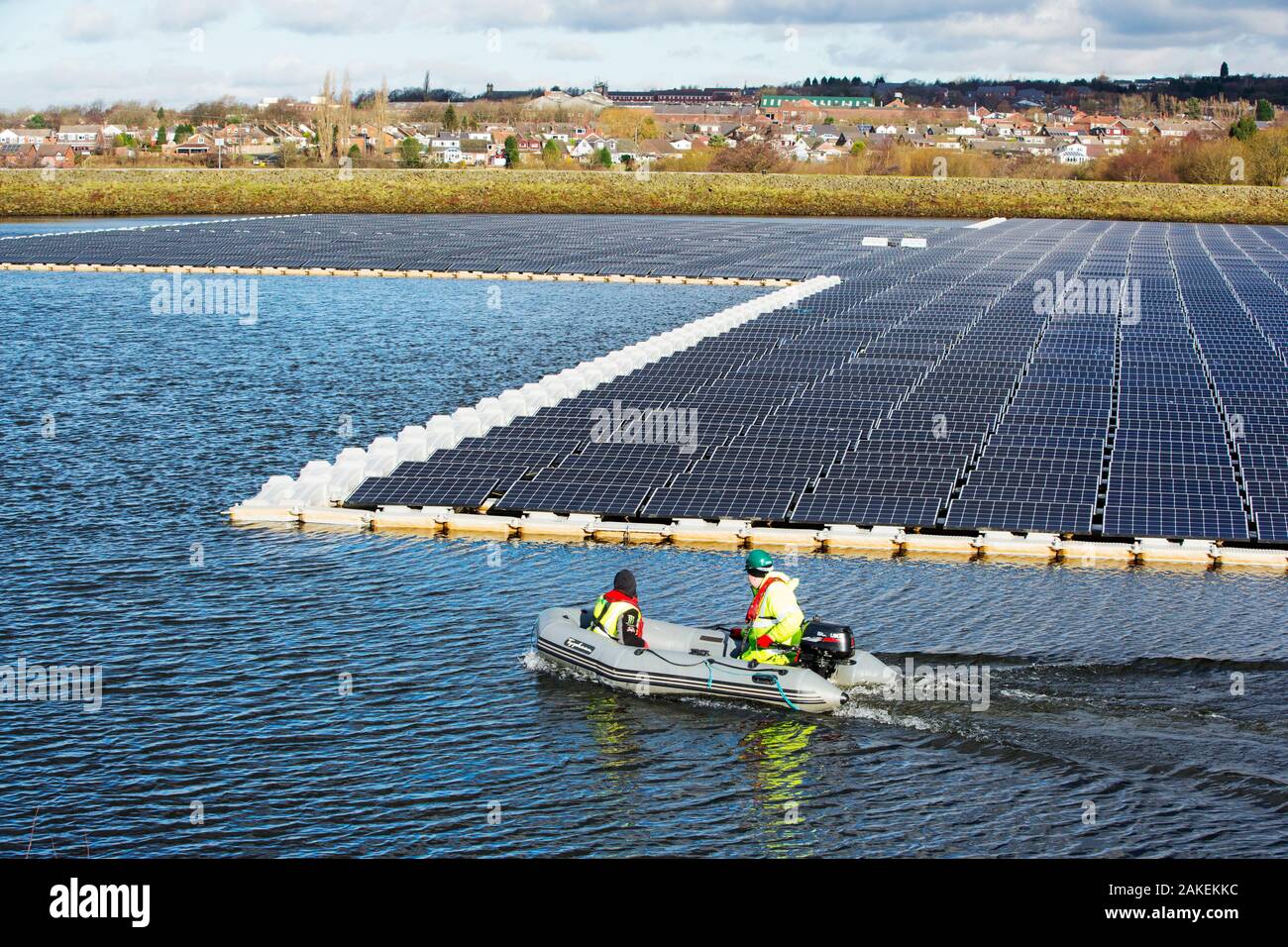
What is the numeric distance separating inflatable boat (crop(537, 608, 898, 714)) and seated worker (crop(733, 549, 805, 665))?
312 mm

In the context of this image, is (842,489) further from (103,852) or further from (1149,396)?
(103,852)

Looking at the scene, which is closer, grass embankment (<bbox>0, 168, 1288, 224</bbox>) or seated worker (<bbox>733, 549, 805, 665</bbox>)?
seated worker (<bbox>733, 549, 805, 665</bbox>)

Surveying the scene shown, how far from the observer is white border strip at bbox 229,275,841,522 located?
3781 centimetres

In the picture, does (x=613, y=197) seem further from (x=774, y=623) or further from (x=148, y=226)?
(x=774, y=623)

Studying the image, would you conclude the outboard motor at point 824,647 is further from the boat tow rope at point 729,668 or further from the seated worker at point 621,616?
the seated worker at point 621,616

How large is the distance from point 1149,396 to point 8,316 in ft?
183

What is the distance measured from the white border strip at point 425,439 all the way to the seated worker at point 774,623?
1559 centimetres

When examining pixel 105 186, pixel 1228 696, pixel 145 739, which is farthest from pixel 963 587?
pixel 105 186

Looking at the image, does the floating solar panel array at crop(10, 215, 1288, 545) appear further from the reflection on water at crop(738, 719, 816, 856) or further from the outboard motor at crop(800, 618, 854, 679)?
the reflection on water at crop(738, 719, 816, 856)

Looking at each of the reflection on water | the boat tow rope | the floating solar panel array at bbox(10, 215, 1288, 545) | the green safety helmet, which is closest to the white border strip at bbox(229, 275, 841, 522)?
the floating solar panel array at bbox(10, 215, 1288, 545)

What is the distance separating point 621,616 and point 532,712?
271 centimetres

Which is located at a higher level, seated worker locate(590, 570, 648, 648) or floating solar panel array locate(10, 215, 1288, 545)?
floating solar panel array locate(10, 215, 1288, 545)

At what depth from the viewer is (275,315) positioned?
75250 millimetres

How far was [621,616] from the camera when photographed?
88.5 feet
